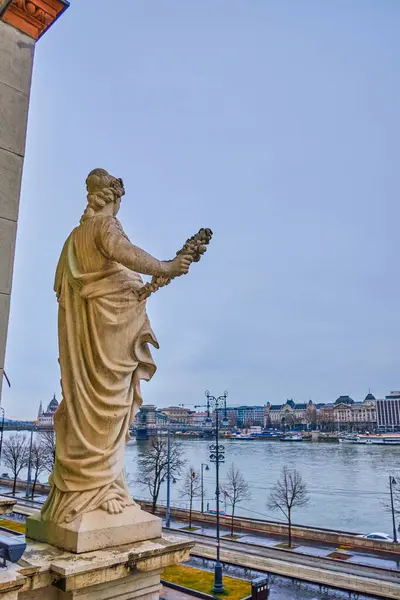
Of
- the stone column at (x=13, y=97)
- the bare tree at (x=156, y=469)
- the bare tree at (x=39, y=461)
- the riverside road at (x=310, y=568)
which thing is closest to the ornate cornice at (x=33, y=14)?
the stone column at (x=13, y=97)

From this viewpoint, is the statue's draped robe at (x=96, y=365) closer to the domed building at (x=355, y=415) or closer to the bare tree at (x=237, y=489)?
the bare tree at (x=237, y=489)

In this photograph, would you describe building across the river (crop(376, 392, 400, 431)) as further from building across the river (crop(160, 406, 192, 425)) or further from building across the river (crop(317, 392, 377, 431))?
building across the river (crop(160, 406, 192, 425))

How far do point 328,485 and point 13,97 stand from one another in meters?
51.6

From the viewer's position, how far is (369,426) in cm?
16125

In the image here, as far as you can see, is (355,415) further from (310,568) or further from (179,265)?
(179,265)

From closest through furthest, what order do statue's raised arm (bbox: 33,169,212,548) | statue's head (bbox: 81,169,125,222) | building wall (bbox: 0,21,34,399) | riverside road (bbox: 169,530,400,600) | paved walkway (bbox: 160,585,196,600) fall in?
building wall (bbox: 0,21,34,399)
statue's raised arm (bbox: 33,169,212,548)
statue's head (bbox: 81,169,125,222)
paved walkway (bbox: 160,585,196,600)
riverside road (bbox: 169,530,400,600)

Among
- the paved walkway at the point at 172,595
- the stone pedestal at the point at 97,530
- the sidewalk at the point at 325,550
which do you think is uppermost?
the stone pedestal at the point at 97,530

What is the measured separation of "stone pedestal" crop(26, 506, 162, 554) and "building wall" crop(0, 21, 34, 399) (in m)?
1.09

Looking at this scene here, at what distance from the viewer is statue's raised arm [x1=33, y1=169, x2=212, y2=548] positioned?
3377 millimetres

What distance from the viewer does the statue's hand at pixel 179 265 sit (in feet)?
11.3

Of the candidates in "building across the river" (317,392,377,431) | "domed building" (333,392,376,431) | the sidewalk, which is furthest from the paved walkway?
"domed building" (333,392,376,431)

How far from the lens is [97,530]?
3.13m

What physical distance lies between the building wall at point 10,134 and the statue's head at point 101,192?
2.14 feet

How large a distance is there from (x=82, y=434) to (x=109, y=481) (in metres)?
0.37
